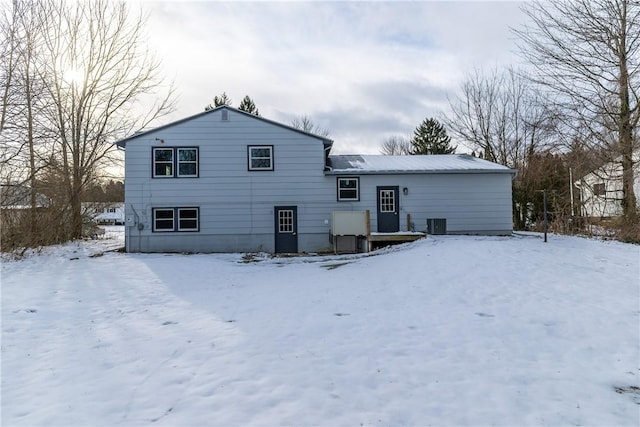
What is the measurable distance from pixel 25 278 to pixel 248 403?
8962mm

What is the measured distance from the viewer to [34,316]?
618cm

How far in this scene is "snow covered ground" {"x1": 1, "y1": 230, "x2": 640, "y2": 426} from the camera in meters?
3.24

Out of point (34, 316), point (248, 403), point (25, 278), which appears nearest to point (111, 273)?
point (25, 278)

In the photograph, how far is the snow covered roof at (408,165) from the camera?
15.6 meters

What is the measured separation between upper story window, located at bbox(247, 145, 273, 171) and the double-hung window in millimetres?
3137

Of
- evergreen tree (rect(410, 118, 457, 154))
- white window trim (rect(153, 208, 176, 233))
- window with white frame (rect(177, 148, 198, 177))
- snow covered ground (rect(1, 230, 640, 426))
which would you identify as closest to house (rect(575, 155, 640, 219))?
snow covered ground (rect(1, 230, 640, 426))

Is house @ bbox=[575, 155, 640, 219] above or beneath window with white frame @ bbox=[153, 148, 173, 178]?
beneath

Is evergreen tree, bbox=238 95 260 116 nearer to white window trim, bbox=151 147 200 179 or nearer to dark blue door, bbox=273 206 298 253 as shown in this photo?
white window trim, bbox=151 147 200 179

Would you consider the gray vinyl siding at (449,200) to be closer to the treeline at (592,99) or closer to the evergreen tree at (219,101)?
the treeline at (592,99)

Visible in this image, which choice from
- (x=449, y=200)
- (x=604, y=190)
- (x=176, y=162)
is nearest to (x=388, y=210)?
(x=449, y=200)

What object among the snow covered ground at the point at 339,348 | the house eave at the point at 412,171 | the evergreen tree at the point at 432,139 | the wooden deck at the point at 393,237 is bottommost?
the snow covered ground at the point at 339,348

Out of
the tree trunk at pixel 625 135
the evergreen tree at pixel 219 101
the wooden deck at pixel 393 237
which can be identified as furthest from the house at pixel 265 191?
the evergreen tree at pixel 219 101

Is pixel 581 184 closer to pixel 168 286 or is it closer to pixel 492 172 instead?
pixel 492 172

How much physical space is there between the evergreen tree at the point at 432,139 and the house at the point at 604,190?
44.3 ft
